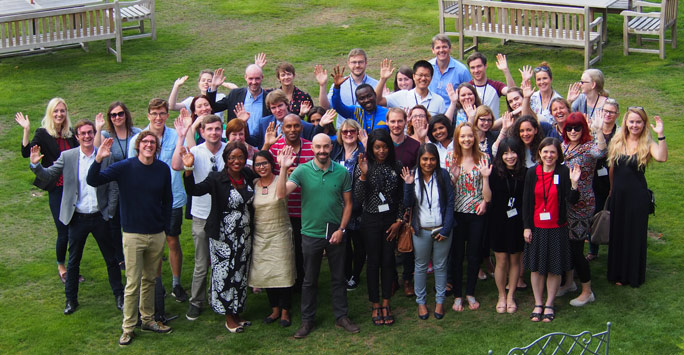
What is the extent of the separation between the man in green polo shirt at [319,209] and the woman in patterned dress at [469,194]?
41.6 inches

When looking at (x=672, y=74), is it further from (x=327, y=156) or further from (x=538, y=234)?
(x=327, y=156)

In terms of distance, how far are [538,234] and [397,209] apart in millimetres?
1347

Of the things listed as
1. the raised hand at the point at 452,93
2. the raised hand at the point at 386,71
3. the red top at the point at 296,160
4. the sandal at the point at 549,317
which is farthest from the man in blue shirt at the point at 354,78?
the sandal at the point at 549,317

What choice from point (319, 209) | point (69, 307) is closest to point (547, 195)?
point (319, 209)

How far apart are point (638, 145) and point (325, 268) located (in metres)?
3.57

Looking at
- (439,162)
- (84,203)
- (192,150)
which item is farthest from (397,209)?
(84,203)

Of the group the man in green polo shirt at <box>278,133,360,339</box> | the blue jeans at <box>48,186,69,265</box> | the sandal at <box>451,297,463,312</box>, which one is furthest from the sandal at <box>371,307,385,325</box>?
the blue jeans at <box>48,186,69,265</box>

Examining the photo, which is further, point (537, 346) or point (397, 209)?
point (397, 209)

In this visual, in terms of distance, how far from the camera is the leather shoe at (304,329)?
8.69 meters

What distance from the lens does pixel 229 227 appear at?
8594 millimetres

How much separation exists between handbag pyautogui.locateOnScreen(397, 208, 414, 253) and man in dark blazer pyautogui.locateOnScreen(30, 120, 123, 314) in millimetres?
2884

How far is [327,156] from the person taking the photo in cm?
857

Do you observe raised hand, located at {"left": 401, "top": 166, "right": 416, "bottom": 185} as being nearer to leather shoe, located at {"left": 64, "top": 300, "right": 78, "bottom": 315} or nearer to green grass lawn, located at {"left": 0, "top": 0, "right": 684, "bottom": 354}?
green grass lawn, located at {"left": 0, "top": 0, "right": 684, "bottom": 354}

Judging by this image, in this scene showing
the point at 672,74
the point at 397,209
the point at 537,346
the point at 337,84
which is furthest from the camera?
the point at 672,74
